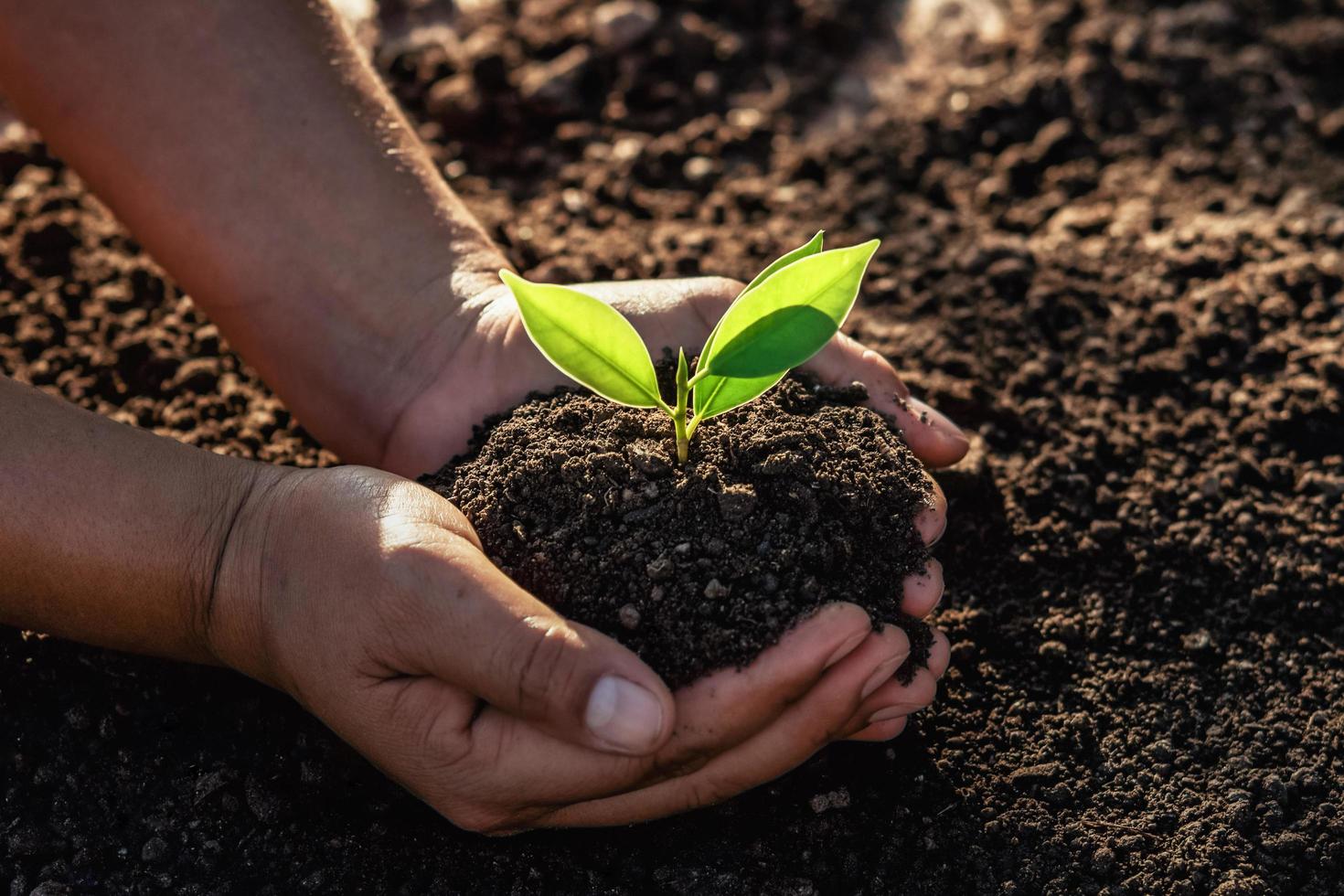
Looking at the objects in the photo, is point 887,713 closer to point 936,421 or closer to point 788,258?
point 936,421

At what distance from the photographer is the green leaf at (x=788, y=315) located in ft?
4.58

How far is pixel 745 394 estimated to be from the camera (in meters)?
1.51

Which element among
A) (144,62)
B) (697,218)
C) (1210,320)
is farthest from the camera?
(697,218)

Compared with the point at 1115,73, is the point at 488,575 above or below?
above

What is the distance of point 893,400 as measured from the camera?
5.67 feet

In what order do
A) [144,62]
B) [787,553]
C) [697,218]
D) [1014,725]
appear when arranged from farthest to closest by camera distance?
[697,218], [144,62], [1014,725], [787,553]

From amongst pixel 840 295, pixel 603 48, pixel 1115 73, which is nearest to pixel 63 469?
pixel 840 295

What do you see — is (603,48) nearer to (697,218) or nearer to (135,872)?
(697,218)

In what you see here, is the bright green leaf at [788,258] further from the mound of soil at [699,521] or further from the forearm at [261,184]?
the forearm at [261,184]

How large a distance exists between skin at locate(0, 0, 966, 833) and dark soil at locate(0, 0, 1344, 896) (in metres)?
0.17

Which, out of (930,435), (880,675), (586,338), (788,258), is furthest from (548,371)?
(880,675)

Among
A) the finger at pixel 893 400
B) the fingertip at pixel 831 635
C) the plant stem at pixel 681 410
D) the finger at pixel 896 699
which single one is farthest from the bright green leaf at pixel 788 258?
the finger at pixel 896 699

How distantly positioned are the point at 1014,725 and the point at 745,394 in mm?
Result: 651

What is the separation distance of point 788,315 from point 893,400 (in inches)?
14.9
